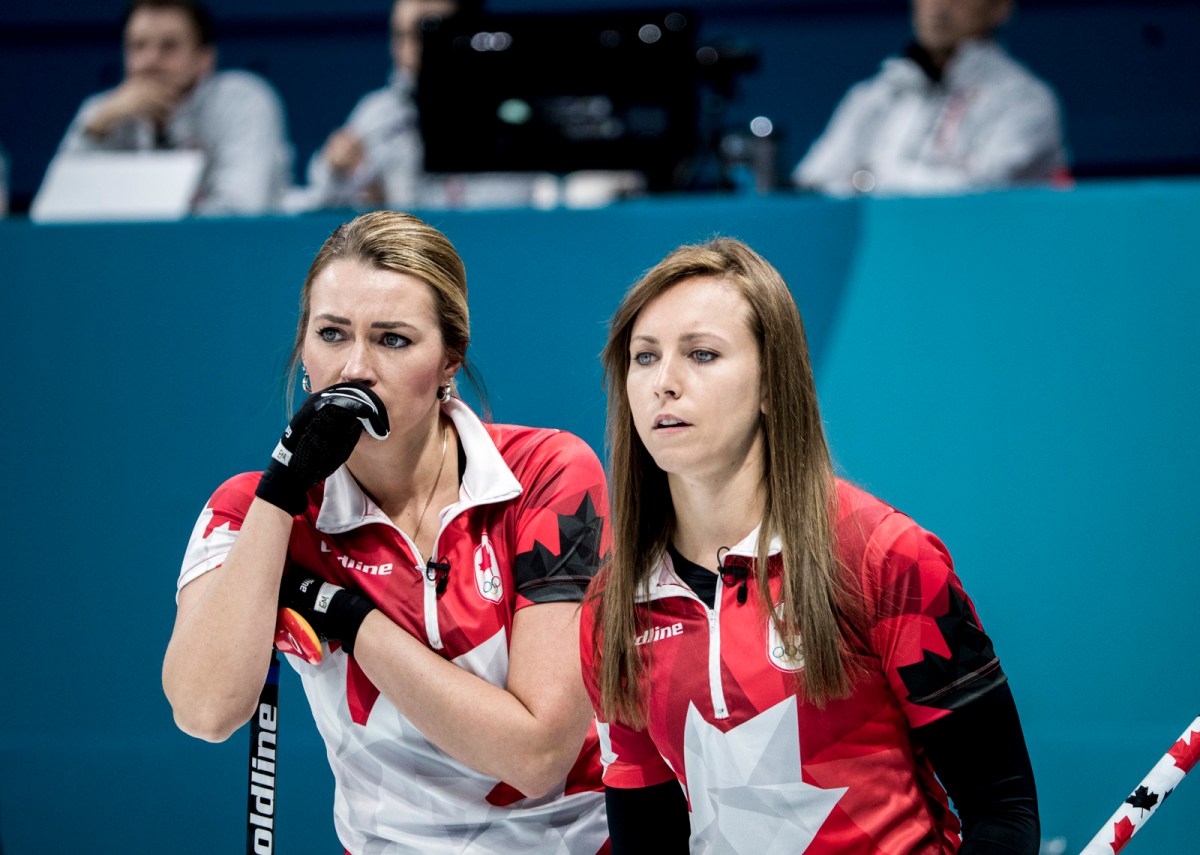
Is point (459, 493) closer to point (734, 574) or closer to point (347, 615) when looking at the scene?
point (347, 615)

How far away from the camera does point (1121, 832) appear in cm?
Answer: 157

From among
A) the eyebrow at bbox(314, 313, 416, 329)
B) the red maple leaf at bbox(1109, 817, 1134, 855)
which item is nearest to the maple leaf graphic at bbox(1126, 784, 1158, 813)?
the red maple leaf at bbox(1109, 817, 1134, 855)

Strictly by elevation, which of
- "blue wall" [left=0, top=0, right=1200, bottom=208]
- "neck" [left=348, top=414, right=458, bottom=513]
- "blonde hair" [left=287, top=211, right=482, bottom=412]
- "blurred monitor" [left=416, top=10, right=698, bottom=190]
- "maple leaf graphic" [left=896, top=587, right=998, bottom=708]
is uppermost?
"blue wall" [left=0, top=0, right=1200, bottom=208]

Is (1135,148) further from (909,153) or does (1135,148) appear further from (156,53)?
(156,53)

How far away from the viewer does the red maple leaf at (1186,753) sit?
5.34ft

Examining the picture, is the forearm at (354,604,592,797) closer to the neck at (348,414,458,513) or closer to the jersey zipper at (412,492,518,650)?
the jersey zipper at (412,492,518,650)

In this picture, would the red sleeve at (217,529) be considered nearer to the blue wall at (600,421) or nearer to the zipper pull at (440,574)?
the zipper pull at (440,574)

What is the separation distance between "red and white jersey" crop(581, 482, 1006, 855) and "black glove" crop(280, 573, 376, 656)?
0.37 m

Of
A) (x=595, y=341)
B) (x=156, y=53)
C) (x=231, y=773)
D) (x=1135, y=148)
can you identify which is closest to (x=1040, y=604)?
(x=595, y=341)

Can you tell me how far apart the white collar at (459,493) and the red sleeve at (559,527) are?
38 mm

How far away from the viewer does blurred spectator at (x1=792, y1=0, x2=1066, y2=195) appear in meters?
3.62

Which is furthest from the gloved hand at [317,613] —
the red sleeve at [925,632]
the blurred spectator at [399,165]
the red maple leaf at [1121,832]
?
the blurred spectator at [399,165]

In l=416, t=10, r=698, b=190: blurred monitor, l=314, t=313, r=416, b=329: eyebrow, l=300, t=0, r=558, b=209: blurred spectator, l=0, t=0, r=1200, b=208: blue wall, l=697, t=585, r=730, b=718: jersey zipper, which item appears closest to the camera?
l=697, t=585, r=730, b=718: jersey zipper

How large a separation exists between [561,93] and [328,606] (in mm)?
1631
